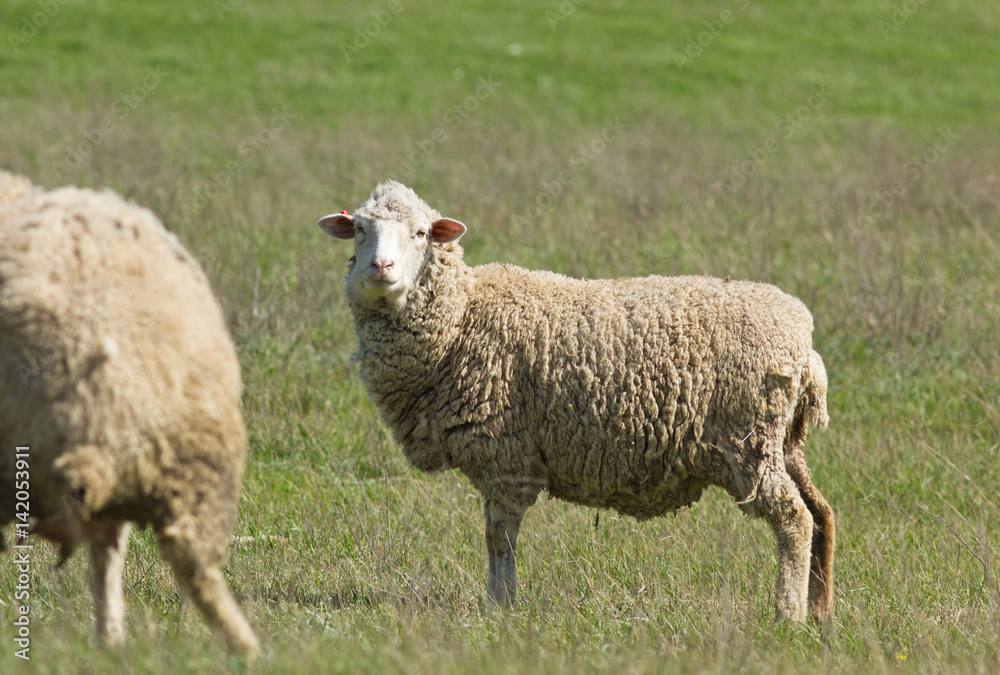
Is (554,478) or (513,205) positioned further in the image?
(513,205)

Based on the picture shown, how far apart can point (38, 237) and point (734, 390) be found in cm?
280

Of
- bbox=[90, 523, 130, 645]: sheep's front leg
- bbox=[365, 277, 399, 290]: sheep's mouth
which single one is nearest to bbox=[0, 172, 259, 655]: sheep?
bbox=[90, 523, 130, 645]: sheep's front leg

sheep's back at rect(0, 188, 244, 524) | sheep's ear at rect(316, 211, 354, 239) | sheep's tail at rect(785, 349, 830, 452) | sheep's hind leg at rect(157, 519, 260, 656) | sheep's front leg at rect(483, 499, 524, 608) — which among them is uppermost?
sheep's ear at rect(316, 211, 354, 239)

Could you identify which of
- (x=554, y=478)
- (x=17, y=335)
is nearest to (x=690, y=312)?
(x=554, y=478)

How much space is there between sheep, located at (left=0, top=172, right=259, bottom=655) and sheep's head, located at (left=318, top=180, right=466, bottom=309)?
4.91 feet

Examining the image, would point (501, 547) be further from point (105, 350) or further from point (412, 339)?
point (105, 350)

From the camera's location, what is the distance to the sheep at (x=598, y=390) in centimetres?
441

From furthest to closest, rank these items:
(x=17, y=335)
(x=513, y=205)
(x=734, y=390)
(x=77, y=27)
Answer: (x=77, y=27), (x=513, y=205), (x=734, y=390), (x=17, y=335)

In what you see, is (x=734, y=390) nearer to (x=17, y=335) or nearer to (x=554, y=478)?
(x=554, y=478)

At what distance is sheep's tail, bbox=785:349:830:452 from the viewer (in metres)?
4.50

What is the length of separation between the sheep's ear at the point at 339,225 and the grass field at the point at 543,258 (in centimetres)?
132

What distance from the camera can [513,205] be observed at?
415 inches

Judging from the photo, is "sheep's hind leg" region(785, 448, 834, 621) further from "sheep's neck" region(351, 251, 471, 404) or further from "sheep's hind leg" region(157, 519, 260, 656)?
"sheep's hind leg" region(157, 519, 260, 656)

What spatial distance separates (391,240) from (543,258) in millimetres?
4270
